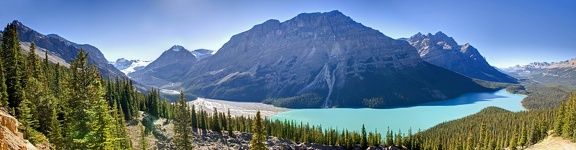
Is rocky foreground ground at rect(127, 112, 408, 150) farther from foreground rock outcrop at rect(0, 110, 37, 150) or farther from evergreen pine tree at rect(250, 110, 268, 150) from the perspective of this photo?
evergreen pine tree at rect(250, 110, 268, 150)

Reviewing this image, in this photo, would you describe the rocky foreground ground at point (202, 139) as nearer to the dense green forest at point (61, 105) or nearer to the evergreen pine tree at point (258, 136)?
the dense green forest at point (61, 105)

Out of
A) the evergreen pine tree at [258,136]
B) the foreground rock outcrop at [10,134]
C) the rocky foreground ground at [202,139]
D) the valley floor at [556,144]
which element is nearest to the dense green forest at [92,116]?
the evergreen pine tree at [258,136]

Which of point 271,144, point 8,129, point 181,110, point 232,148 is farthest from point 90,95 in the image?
point 271,144

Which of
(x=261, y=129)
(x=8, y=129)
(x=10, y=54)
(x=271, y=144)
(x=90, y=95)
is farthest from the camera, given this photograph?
(x=271, y=144)

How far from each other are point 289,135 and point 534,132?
6755 cm

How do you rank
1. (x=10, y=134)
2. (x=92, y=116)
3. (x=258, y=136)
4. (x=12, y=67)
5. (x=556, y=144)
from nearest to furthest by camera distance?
1. (x=10, y=134)
2. (x=92, y=116)
3. (x=258, y=136)
4. (x=12, y=67)
5. (x=556, y=144)

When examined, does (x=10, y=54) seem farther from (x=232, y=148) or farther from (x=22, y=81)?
(x=232, y=148)

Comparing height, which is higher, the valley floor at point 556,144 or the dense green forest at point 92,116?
the dense green forest at point 92,116

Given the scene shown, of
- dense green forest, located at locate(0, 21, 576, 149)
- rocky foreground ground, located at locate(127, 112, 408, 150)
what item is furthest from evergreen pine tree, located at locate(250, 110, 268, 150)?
rocky foreground ground, located at locate(127, 112, 408, 150)

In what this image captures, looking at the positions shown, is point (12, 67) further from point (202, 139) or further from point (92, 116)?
point (202, 139)

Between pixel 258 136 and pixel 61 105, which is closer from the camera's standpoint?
pixel 258 136

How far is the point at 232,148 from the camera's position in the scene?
8162cm

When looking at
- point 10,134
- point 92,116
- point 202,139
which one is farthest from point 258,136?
point 202,139

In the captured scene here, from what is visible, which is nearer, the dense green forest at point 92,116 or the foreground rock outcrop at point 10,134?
the foreground rock outcrop at point 10,134
